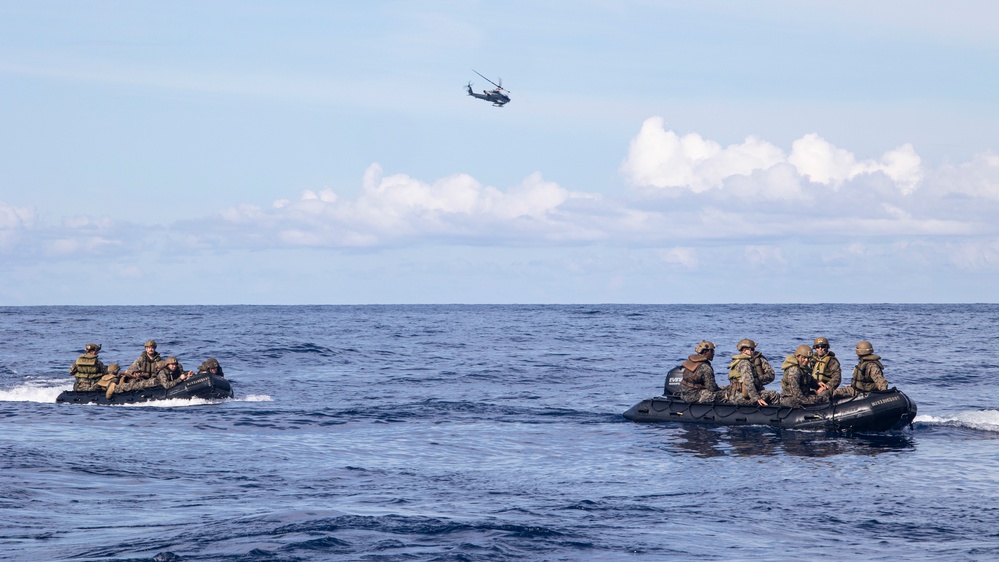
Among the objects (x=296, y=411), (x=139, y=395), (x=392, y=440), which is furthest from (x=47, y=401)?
(x=392, y=440)

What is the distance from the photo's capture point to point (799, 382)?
79.7ft

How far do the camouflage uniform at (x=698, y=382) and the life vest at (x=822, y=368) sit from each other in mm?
2394

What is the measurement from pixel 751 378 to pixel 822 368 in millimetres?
1664

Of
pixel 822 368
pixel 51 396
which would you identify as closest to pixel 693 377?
pixel 822 368

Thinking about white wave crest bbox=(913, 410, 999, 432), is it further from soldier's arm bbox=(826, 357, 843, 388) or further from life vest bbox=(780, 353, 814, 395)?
life vest bbox=(780, 353, 814, 395)

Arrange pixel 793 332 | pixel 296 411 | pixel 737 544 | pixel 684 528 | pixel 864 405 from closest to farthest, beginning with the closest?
1. pixel 737 544
2. pixel 684 528
3. pixel 864 405
4. pixel 296 411
5. pixel 793 332

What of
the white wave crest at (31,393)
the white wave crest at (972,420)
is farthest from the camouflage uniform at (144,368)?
the white wave crest at (972,420)

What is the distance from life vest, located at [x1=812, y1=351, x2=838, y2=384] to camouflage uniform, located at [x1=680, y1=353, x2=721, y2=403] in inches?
94.2

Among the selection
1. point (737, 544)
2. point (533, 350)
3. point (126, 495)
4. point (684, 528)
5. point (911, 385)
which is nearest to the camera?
point (737, 544)

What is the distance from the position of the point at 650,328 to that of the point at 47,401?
2258 inches

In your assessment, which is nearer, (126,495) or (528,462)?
(126,495)

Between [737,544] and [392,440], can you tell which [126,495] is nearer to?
[392,440]

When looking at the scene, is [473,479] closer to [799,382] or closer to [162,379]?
[799,382]

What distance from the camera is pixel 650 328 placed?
82.3 meters
